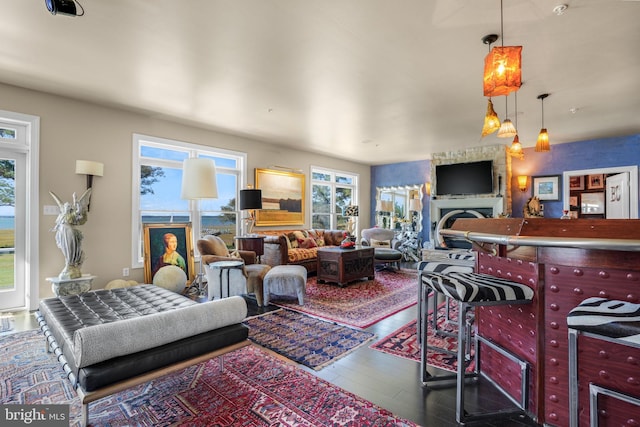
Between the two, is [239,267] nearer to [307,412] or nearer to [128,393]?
[128,393]

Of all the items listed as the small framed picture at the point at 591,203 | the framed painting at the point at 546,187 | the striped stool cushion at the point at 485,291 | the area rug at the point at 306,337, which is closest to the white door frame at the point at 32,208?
the area rug at the point at 306,337

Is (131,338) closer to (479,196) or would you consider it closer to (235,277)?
(235,277)

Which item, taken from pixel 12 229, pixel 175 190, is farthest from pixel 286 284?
pixel 12 229

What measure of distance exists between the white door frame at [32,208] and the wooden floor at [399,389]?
11.8ft

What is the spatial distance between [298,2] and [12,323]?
424 cm

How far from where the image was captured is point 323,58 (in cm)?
304

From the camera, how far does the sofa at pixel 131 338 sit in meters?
1.57

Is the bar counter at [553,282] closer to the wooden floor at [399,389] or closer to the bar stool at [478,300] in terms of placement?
the bar stool at [478,300]

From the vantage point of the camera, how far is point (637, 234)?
1218 millimetres

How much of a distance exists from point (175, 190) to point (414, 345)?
4343 mm

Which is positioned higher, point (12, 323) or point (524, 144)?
point (524, 144)

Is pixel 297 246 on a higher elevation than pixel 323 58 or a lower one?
lower

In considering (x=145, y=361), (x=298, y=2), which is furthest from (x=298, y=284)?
(x=298, y=2)

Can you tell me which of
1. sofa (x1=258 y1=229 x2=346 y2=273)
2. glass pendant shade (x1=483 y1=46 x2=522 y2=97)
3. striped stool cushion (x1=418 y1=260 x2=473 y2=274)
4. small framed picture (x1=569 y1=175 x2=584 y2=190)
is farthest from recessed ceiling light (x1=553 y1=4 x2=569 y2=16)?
small framed picture (x1=569 y1=175 x2=584 y2=190)
